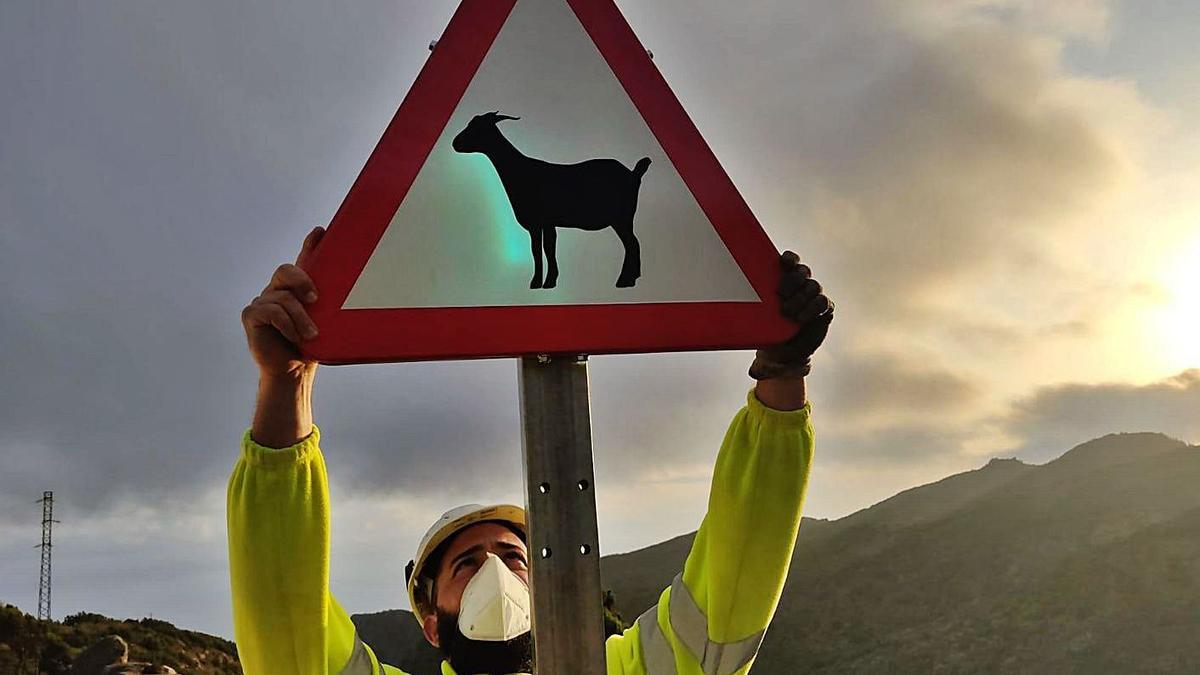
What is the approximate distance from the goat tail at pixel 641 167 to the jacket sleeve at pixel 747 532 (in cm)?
48

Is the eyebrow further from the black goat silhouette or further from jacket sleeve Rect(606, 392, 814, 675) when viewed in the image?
the black goat silhouette

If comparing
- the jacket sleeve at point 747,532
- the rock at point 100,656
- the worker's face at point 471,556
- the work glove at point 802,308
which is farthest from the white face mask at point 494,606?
the rock at point 100,656

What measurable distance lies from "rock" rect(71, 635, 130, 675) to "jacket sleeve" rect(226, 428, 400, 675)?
6.18 metres

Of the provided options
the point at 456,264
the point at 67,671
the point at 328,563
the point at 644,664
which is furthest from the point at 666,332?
the point at 67,671

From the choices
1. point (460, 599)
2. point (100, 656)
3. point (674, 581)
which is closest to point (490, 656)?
point (460, 599)

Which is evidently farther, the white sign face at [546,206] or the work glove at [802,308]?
the work glove at [802,308]

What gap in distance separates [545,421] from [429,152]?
369 millimetres

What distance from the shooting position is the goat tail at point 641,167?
1.19 metres

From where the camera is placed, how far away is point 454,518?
2020mm

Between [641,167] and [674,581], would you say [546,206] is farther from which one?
[674,581]

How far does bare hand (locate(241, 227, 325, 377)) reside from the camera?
3.39ft

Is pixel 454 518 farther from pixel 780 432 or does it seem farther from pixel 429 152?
pixel 429 152

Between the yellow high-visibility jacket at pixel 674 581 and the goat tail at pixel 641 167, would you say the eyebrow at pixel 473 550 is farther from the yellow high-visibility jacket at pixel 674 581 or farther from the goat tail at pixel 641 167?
the goat tail at pixel 641 167

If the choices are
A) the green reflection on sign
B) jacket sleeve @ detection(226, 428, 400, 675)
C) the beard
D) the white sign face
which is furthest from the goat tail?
the beard
